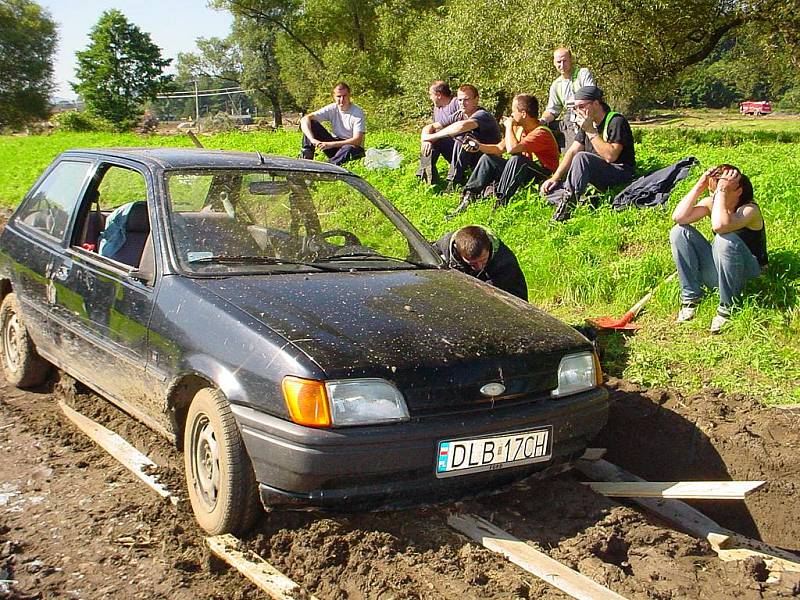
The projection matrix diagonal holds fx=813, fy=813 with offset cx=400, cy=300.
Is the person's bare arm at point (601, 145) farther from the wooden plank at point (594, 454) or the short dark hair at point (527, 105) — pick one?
the wooden plank at point (594, 454)

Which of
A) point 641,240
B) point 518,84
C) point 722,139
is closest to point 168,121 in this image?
point 518,84

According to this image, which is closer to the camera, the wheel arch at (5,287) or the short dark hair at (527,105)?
the wheel arch at (5,287)

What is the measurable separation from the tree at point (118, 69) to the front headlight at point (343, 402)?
6014 centimetres

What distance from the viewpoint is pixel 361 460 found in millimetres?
3182

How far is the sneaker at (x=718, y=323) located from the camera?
5863mm

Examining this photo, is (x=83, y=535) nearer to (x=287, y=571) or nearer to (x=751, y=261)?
(x=287, y=571)

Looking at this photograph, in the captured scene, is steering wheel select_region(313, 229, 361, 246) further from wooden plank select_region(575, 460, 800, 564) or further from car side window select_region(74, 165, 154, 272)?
wooden plank select_region(575, 460, 800, 564)

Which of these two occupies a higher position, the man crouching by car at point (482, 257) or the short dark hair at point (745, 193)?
the short dark hair at point (745, 193)

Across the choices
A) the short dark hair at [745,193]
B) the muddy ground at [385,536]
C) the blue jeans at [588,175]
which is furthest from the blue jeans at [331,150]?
the muddy ground at [385,536]

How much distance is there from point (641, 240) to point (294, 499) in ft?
17.3

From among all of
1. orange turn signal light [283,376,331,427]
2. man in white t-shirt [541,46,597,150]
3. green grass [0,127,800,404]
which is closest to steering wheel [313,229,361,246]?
green grass [0,127,800,404]

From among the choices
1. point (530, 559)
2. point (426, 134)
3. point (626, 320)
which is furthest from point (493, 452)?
point (426, 134)

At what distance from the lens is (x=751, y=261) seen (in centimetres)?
594

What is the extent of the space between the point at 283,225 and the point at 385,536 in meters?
1.91
